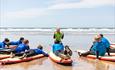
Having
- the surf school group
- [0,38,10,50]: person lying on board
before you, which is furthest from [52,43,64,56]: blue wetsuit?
[0,38,10,50]: person lying on board

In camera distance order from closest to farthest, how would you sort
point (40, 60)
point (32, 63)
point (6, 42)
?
1. point (32, 63)
2. point (40, 60)
3. point (6, 42)

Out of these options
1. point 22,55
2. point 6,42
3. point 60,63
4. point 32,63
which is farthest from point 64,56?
point 6,42

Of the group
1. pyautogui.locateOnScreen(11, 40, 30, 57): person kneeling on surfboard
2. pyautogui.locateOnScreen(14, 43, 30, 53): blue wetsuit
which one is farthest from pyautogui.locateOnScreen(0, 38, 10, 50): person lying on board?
pyautogui.locateOnScreen(14, 43, 30, 53): blue wetsuit

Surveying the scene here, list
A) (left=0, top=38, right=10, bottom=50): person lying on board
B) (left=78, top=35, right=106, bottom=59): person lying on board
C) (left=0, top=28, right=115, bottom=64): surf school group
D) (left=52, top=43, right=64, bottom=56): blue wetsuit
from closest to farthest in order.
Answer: (left=0, top=28, right=115, bottom=64): surf school group, (left=52, top=43, right=64, bottom=56): blue wetsuit, (left=78, top=35, right=106, bottom=59): person lying on board, (left=0, top=38, right=10, bottom=50): person lying on board

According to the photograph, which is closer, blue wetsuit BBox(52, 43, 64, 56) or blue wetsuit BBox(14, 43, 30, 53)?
blue wetsuit BBox(52, 43, 64, 56)

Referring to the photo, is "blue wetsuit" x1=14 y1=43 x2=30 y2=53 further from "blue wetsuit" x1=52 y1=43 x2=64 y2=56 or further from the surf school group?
"blue wetsuit" x1=52 y1=43 x2=64 y2=56

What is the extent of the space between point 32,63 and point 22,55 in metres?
1.22

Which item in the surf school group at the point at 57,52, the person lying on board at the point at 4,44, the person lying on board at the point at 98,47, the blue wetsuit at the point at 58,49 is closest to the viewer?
the surf school group at the point at 57,52

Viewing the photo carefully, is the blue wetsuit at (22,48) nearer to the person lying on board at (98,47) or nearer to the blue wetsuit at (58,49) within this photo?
the blue wetsuit at (58,49)

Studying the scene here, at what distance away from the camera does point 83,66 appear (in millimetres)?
14578

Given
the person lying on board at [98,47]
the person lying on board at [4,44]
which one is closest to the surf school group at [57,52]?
the person lying on board at [98,47]

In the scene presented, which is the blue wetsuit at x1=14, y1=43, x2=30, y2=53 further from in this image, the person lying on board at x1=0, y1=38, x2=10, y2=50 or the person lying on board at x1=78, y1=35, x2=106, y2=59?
the person lying on board at x1=78, y1=35, x2=106, y2=59

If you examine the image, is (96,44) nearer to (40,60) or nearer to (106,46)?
(106,46)

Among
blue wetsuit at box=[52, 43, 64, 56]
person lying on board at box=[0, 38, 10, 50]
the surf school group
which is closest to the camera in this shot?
the surf school group
